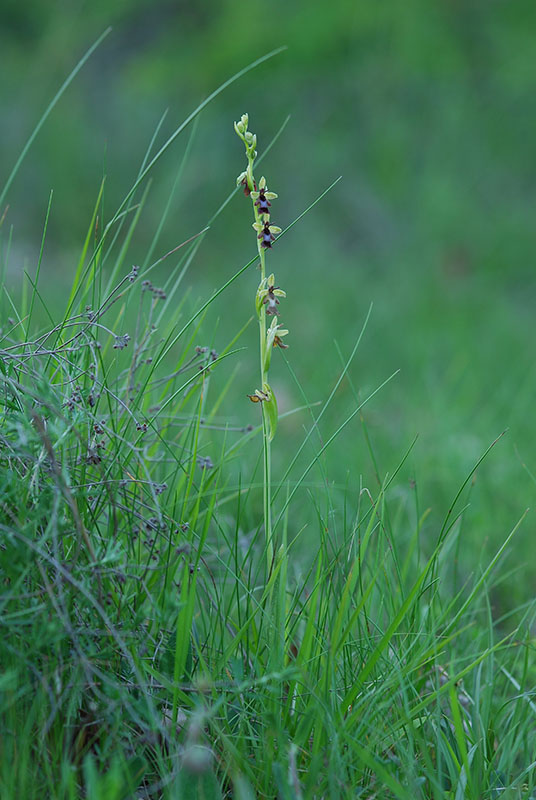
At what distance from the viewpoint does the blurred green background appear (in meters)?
4.87

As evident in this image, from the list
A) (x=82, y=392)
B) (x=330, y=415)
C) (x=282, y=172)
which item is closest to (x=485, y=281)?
(x=282, y=172)

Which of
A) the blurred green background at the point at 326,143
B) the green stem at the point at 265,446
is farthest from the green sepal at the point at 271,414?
the blurred green background at the point at 326,143

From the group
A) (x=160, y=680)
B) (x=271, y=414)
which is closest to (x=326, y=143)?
(x=271, y=414)

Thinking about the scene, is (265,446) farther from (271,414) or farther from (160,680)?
(160,680)

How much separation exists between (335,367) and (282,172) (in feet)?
9.88

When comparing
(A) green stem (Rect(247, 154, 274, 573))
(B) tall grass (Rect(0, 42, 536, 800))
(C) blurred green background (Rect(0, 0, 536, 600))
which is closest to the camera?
(B) tall grass (Rect(0, 42, 536, 800))

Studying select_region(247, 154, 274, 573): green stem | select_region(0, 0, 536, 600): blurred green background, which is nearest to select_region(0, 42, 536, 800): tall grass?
select_region(247, 154, 274, 573): green stem

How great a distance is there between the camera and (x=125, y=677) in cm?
86

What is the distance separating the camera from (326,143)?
5.53 meters

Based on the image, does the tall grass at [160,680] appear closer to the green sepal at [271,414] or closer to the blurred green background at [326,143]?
the green sepal at [271,414]

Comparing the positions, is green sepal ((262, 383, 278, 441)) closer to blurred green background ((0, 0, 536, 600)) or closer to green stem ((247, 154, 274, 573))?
green stem ((247, 154, 274, 573))

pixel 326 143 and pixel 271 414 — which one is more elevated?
pixel 326 143

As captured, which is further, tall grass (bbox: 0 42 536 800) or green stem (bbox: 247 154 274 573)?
green stem (bbox: 247 154 274 573)

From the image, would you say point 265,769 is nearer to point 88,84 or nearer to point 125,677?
Result: point 125,677
